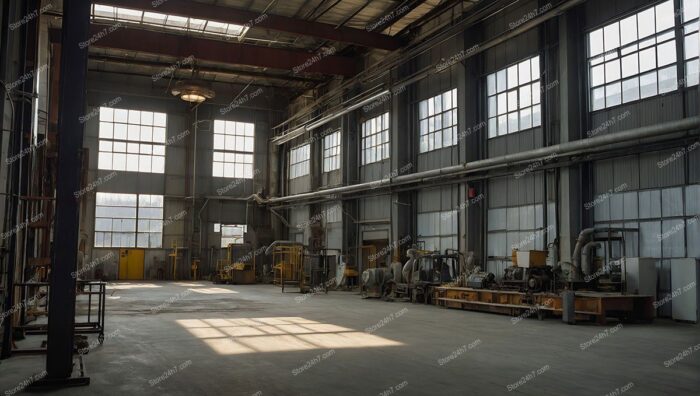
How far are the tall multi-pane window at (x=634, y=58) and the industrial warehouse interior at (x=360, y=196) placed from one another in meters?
0.06

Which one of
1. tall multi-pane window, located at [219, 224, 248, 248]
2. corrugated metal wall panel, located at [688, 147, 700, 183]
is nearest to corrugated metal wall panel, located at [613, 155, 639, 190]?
corrugated metal wall panel, located at [688, 147, 700, 183]

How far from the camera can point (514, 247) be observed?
2016cm

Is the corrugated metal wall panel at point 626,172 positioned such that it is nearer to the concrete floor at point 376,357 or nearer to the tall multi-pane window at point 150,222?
the concrete floor at point 376,357

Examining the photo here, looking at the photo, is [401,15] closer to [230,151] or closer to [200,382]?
[230,151]

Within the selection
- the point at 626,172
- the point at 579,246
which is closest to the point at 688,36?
the point at 626,172

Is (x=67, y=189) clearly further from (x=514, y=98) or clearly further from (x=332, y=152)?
(x=332, y=152)

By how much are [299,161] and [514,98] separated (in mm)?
18335

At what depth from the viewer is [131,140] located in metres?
35.3

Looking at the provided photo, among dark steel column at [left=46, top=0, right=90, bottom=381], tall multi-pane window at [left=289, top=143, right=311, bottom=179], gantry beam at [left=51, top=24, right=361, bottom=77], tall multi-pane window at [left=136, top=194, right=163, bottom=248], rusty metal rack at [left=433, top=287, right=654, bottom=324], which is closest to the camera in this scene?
dark steel column at [left=46, top=0, right=90, bottom=381]

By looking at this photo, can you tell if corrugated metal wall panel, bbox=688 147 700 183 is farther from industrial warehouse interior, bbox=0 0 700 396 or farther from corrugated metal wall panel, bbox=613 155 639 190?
corrugated metal wall panel, bbox=613 155 639 190

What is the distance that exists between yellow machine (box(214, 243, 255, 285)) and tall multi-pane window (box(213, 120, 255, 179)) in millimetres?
5169

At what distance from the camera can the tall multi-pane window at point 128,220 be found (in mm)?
34312

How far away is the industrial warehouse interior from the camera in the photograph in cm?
836

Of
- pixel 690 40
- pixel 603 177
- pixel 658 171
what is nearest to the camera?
pixel 690 40
